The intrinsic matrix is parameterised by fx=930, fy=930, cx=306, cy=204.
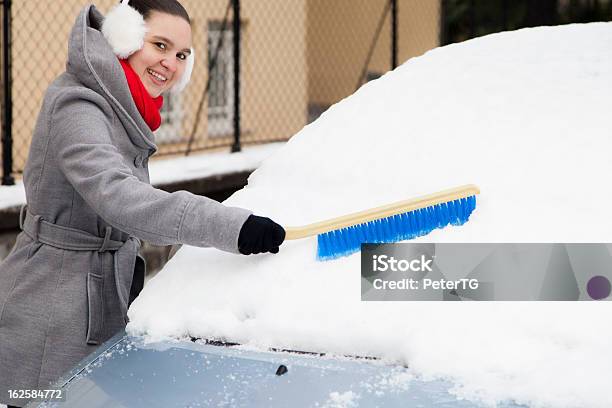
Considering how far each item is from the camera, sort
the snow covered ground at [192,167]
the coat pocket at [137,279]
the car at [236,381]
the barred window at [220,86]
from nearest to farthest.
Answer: the car at [236,381], the coat pocket at [137,279], the snow covered ground at [192,167], the barred window at [220,86]

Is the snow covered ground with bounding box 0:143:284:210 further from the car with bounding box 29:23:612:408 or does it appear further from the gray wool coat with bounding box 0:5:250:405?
the car with bounding box 29:23:612:408

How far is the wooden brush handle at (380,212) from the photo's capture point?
1.99m

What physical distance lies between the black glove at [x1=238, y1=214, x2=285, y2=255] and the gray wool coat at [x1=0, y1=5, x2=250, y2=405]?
0.17 meters

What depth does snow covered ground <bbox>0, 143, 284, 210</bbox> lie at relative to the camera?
4988mm

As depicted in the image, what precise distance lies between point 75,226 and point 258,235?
0.63m

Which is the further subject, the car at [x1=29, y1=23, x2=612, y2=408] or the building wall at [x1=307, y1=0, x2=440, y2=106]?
Result: the building wall at [x1=307, y1=0, x2=440, y2=106]

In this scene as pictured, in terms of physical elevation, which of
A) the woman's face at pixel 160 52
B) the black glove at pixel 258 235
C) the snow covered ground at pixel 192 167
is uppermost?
the woman's face at pixel 160 52

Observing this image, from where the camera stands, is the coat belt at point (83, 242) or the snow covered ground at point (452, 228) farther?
the coat belt at point (83, 242)

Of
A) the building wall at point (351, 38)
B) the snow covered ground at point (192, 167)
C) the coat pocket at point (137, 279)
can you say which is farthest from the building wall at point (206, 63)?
the coat pocket at point (137, 279)

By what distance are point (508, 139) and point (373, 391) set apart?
752 millimetres

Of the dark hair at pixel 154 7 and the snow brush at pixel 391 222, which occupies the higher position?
the dark hair at pixel 154 7

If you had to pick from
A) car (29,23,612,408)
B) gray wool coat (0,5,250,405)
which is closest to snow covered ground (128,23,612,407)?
car (29,23,612,408)

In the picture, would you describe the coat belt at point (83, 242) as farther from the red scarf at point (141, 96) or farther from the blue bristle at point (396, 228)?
the blue bristle at point (396, 228)

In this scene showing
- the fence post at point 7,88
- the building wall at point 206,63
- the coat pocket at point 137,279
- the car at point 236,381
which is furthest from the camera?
the building wall at point 206,63
